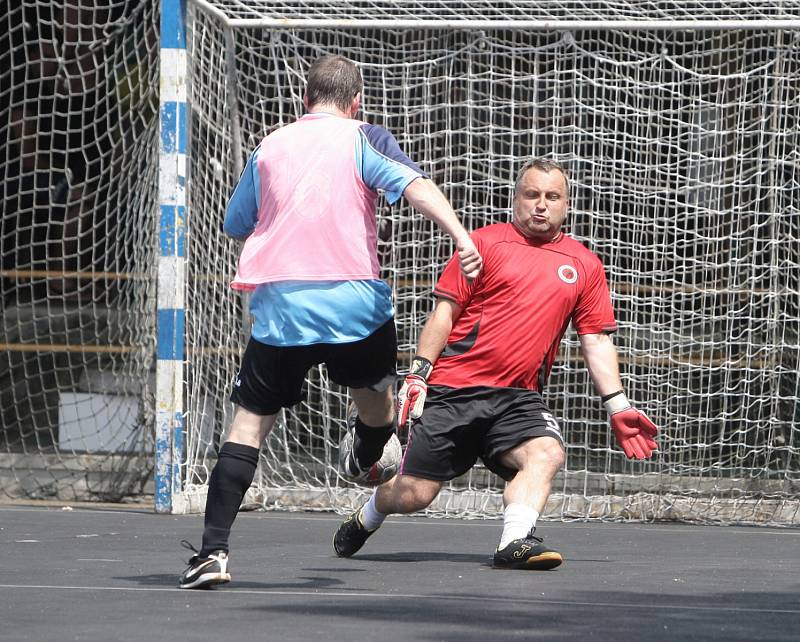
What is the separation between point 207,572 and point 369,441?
32.5 inches

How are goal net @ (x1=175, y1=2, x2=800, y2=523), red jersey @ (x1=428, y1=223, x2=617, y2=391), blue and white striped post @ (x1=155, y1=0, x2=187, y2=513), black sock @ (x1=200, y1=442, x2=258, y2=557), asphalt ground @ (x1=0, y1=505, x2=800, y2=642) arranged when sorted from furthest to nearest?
goal net @ (x1=175, y1=2, x2=800, y2=523) < blue and white striped post @ (x1=155, y1=0, x2=187, y2=513) < red jersey @ (x1=428, y1=223, x2=617, y2=391) < black sock @ (x1=200, y1=442, x2=258, y2=557) < asphalt ground @ (x1=0, y1=505, x2=800, y2=642)

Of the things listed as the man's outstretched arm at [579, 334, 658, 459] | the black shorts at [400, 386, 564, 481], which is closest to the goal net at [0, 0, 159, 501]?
the black shorts at [400, 386, 564, 481]

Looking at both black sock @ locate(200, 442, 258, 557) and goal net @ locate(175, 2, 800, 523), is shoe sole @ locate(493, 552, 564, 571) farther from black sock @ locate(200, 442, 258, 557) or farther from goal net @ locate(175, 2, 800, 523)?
goal net @ locate(175, 2, 800, 523)

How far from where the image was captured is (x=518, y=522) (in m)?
5.67

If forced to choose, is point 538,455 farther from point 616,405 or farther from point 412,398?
point 412,398

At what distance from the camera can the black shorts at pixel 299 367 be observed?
4922 mm

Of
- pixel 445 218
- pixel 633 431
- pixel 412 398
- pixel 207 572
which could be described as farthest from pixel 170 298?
pixel 445 218

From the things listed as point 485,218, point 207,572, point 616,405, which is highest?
point 485,218

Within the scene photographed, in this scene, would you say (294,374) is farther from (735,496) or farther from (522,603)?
(735,496)

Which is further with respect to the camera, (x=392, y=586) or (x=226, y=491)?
(x=392, y=586)

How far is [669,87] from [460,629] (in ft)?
20.3

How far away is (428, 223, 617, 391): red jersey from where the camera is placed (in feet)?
20.1

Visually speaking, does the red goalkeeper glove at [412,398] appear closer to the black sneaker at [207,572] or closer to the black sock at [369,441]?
the black sock at [369,441]

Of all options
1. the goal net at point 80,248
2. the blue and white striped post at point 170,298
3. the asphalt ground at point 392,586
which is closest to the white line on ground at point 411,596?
the asphalt ground at point 392,586
